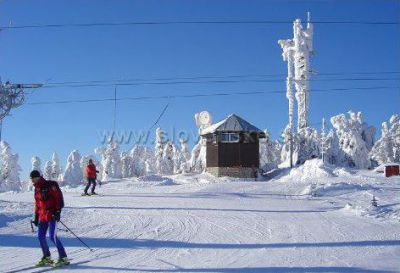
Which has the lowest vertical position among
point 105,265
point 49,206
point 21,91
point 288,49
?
point 105,265

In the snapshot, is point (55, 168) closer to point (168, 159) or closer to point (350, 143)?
point (168, 159)

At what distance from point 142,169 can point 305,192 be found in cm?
5864

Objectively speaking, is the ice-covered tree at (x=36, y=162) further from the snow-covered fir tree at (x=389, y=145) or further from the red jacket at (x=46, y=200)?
the red jacket at (x=46, y=200)

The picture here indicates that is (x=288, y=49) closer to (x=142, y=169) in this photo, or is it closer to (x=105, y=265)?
(x=142, y=169)

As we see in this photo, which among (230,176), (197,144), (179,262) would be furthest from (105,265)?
(197,144)

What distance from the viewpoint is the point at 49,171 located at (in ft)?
248

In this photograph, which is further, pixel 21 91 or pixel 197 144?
pixel 197 144

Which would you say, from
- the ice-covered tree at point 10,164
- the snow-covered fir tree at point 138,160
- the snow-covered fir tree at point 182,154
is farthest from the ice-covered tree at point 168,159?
the ice-covered tree at point 10,164

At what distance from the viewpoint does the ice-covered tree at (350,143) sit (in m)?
57.1

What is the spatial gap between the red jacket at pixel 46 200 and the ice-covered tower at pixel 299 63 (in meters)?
50.0

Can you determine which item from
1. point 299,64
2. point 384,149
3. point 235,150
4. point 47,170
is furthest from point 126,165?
point 384,149

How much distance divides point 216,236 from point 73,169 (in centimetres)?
6112

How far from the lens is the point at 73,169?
228ft

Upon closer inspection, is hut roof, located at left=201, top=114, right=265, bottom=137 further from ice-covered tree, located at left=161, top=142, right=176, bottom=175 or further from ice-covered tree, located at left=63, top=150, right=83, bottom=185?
ice-covered tree, located at left=63, top=150, right=83, bottom=185
